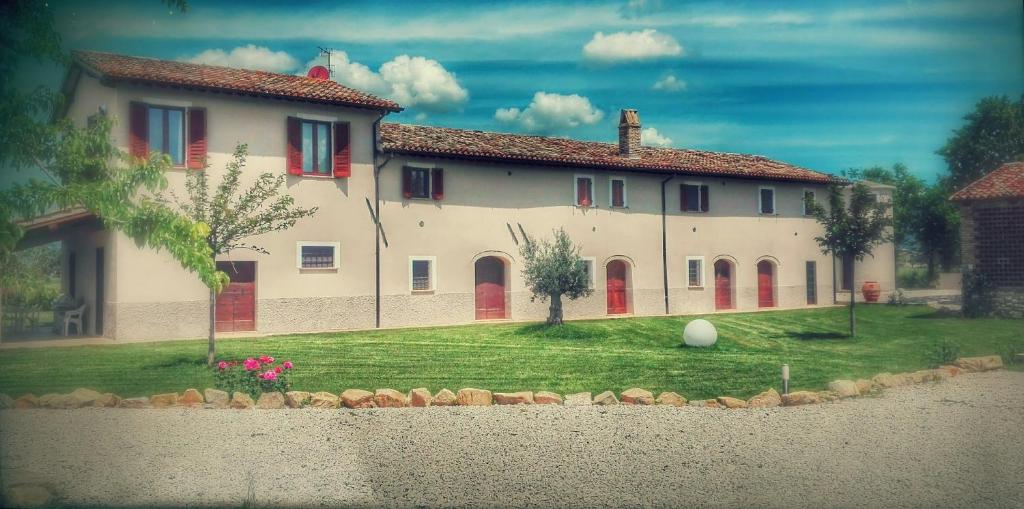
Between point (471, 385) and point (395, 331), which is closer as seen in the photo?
point (471, 385)

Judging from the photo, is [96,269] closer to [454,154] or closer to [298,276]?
[298,276]

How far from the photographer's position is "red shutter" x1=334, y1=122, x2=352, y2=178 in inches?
468

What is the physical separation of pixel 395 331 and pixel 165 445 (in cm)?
419

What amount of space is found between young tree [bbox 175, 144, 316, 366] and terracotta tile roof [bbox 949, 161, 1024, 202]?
1202cm

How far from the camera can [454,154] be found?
13.5 metres

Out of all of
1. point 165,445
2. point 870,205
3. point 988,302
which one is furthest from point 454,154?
point 988,302

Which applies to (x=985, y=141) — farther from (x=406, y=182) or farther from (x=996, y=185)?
(x=406, y=182)

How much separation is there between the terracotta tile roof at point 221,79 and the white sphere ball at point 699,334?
272 inches

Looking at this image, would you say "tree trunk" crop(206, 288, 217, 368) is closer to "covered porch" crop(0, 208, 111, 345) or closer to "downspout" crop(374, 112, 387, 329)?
"covered porch" crop(0, 208, 111, 345)

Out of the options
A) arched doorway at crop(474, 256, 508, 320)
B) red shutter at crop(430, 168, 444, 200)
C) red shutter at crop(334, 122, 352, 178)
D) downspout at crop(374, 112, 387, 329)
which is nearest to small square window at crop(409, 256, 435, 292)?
downspout at crop(374, 112, 387, 329)

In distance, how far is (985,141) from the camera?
1129 cm

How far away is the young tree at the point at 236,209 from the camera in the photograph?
30.0ft

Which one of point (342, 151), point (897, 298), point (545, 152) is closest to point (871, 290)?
point (897, 298)

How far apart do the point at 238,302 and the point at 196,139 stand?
2.44 m
